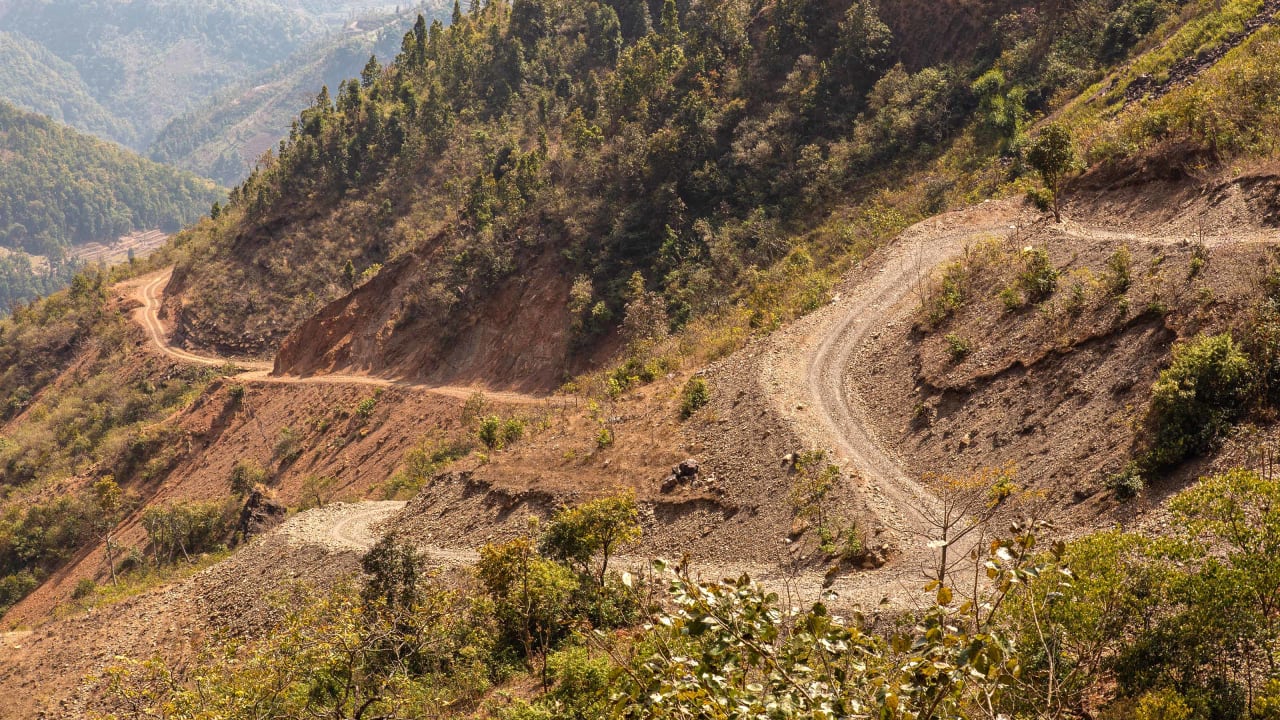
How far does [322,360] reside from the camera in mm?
56469

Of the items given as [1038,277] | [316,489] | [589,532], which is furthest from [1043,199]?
[316,489]

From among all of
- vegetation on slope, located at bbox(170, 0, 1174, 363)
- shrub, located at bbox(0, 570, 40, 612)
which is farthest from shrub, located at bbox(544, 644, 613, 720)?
shrub, located at bbox(0, 570, 40, 612)

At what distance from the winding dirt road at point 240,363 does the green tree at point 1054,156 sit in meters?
25.9

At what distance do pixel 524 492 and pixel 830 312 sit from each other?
1200cm

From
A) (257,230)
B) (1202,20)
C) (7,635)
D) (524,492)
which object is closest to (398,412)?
(7,635)

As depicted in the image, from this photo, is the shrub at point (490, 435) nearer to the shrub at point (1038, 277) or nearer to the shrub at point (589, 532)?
the shrub at point (589, 532)

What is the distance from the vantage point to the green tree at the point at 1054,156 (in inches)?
941

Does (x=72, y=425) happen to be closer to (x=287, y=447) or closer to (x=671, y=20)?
(x=287, y=447)

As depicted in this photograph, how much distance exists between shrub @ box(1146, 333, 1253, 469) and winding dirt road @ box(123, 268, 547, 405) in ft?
103

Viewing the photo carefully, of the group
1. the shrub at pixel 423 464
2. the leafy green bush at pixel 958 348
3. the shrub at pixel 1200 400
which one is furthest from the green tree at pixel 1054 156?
the shrub at pixel 423 464

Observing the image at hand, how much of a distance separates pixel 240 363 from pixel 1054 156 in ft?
198

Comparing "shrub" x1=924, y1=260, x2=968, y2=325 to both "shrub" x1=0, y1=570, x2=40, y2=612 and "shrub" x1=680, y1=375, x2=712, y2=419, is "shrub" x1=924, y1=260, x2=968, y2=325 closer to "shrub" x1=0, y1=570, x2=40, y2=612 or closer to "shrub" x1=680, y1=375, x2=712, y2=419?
"shrub" x1=680, y1=375, x2=712, y2=419

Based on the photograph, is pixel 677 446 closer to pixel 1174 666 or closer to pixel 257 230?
pixel 1174 666

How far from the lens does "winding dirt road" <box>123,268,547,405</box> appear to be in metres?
45.7
